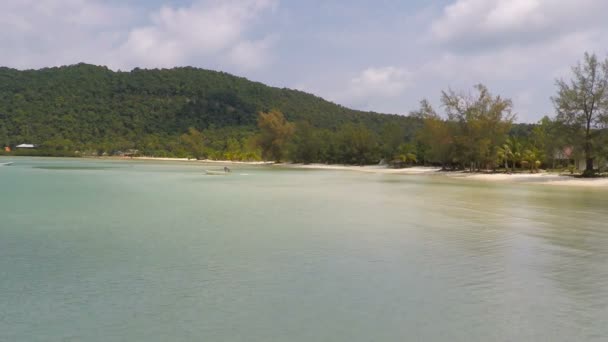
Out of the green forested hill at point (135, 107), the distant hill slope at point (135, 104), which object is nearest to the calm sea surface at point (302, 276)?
the green forested hill at point (135, 107)

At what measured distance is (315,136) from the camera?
80.3 meters

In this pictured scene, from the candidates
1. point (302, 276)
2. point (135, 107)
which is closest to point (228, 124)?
point (135, 107)

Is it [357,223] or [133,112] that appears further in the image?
[133,112]

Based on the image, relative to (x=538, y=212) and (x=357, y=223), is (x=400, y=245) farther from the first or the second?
(x=538, y=212)

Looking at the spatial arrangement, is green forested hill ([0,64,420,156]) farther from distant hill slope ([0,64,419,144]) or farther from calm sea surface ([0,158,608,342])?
calm sea surface ([0,158,608,342])

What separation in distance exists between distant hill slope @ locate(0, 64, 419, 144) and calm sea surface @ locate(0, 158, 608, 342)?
10179 centimetres

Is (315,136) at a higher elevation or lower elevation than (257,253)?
higher

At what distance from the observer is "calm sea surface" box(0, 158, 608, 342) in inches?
260

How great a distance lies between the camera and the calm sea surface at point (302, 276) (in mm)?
6594

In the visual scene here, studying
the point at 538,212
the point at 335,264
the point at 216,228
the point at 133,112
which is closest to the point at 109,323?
the point at 335,264

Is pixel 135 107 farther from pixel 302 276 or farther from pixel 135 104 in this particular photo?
pixel 302 276

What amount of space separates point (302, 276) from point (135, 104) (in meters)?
131

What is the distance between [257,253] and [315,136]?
228 feet

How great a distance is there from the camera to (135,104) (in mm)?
131625
